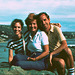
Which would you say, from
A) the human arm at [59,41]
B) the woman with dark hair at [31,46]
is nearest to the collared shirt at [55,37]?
the human arm at [59,41]

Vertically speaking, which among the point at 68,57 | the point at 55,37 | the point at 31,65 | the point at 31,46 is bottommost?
the point at 31,65

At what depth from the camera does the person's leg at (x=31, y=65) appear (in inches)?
168

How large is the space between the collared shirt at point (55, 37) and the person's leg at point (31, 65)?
60 cm

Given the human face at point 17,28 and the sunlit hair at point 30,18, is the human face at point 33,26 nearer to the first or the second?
the sunlit hair at point 30,18

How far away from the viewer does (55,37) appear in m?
4.70

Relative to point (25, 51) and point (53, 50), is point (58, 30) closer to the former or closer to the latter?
point (53, 50)

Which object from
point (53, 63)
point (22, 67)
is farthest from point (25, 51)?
point (53, 63)

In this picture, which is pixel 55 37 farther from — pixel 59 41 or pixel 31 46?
pixel 31 46

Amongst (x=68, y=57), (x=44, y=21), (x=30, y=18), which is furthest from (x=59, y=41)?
(x=30, y=18)

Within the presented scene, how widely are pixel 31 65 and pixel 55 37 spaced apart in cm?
79

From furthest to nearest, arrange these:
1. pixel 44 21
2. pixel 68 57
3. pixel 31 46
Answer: pixel 68 57 → pixel 44 21 → pixel 31 46

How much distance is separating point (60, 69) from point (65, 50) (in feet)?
1.60

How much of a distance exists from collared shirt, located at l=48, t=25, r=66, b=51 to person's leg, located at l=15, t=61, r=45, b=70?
1.96 feet

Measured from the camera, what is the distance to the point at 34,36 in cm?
433
